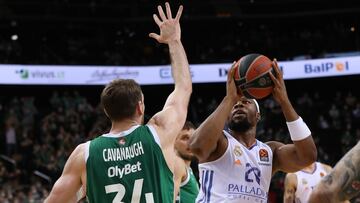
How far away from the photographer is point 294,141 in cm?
455

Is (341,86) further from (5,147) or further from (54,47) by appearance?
(5,147)

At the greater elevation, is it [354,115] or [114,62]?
[114,62]

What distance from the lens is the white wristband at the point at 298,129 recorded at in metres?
4.48

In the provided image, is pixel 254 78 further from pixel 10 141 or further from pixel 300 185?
pixel 10 141

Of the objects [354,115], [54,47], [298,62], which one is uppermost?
[54,47]

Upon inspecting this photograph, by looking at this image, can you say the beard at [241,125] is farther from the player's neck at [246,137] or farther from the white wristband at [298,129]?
the white wristband at [298,129]

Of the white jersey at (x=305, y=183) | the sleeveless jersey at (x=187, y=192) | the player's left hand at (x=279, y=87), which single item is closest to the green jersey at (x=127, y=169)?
the player's left hand at (x=279, y=87)

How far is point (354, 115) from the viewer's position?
2134cm

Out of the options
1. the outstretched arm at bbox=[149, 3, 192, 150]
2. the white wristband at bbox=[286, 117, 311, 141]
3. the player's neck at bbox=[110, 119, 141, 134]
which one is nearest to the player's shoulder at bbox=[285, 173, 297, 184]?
the white wristband at bbox=[286, 117, 311, 141]

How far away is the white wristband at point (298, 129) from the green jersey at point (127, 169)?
1.20 m

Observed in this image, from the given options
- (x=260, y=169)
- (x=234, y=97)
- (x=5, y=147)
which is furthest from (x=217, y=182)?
(x=5, y=147)

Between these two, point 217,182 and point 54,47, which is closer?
point 217,182

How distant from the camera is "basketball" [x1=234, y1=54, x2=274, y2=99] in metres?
4.40

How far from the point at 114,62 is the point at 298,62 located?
6.58m
